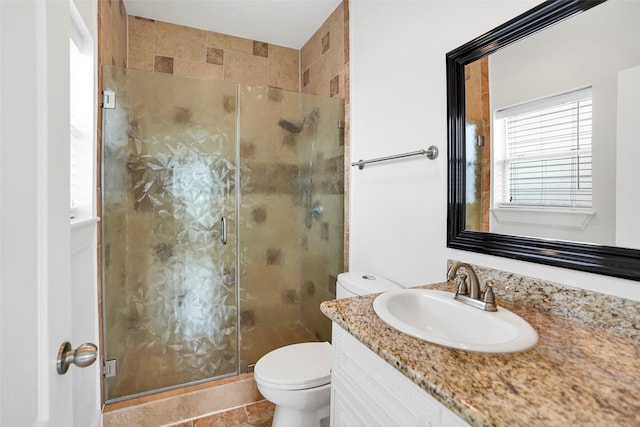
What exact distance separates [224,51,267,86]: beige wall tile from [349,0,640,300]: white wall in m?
1.03

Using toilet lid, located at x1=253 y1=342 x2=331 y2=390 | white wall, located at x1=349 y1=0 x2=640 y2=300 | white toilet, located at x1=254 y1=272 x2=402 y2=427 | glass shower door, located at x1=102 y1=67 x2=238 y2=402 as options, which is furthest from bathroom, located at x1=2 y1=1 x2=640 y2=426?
glass shower door, located at x1=102 y1=67 x2=238 y2=402

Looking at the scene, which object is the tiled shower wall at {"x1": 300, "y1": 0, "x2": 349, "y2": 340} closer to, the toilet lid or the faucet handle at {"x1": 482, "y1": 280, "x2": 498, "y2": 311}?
the toilet lid

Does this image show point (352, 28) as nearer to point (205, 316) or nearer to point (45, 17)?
point (45, 17)

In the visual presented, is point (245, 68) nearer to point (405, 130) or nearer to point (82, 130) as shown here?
point (82, 130)

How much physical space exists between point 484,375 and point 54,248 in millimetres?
852

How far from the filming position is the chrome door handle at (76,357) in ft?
1.86

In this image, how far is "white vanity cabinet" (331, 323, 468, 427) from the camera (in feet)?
2.16

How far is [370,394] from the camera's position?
837 millimetres

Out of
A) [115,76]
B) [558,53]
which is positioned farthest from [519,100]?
[115,76]

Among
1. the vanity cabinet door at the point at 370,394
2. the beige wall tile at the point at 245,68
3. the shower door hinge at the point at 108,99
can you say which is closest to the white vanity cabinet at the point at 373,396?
the vanity cabinet door at the point at 370,394

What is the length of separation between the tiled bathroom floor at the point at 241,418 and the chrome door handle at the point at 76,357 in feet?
4.75

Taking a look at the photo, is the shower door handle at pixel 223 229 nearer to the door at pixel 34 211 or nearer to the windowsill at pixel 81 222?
the windowsill at pixel 81 222

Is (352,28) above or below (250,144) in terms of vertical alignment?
above

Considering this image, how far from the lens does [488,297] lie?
0.93 meters
